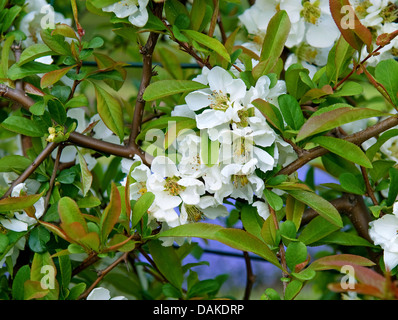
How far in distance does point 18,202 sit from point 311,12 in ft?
2.41

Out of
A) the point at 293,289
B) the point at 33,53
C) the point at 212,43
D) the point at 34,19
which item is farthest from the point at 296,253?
the point at 34,19

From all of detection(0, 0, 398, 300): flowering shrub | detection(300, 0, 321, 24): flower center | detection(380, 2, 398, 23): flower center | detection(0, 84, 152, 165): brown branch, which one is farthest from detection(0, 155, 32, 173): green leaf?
detection(380, 2, 398, 23): flower center

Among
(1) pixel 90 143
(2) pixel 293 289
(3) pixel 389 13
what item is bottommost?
(2) pixel 293 289

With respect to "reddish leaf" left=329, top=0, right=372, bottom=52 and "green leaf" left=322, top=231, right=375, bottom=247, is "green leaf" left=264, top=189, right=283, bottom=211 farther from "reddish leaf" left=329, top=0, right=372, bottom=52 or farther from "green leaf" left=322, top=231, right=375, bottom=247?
"reddish leaf" left=329, top=0, right=372, bottom=52

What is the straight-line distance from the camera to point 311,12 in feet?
3.74

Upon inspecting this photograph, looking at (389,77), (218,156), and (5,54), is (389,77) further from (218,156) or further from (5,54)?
(5,54)

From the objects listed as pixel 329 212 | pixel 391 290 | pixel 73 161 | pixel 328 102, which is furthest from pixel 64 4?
pixel 391 290

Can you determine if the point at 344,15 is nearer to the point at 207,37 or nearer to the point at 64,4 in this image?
the point at 207,37

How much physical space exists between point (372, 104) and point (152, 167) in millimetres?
837

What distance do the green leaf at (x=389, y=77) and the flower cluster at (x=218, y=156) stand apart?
0.57 ft

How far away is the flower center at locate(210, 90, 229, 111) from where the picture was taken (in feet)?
2.98

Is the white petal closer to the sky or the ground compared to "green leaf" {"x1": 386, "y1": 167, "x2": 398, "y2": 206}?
closer to the sky

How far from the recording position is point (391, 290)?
54 cm

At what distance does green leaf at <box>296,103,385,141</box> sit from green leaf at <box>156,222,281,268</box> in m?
0.18
